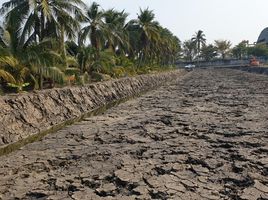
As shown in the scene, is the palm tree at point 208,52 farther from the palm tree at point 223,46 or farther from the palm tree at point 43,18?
the palm tree at point 43,18

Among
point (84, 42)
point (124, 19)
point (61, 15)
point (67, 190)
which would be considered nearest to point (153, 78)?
point (124, 19)

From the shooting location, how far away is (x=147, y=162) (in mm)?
7973

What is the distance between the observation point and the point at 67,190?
650 centimetres

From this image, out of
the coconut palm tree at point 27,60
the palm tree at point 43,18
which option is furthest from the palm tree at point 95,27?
the coconut palm tree at point 27,60

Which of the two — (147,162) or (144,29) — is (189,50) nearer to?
(144,29)

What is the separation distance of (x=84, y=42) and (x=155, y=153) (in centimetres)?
2209

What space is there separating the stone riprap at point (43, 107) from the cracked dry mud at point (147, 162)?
0.86 metres

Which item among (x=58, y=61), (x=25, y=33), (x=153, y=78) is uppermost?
(x=25, y=33)

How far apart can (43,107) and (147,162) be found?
658 centimetres

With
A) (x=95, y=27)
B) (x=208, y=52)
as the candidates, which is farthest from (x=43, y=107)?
(x=208, y=52)

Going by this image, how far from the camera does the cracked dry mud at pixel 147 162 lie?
6.37 metres

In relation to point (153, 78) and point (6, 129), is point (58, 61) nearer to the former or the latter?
point (6, 129)

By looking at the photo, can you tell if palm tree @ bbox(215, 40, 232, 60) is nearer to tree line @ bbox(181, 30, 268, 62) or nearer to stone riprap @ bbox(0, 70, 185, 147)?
tree line @ bbox(181, 30, 268, 62)

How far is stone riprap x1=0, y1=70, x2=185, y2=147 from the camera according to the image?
1105cm
